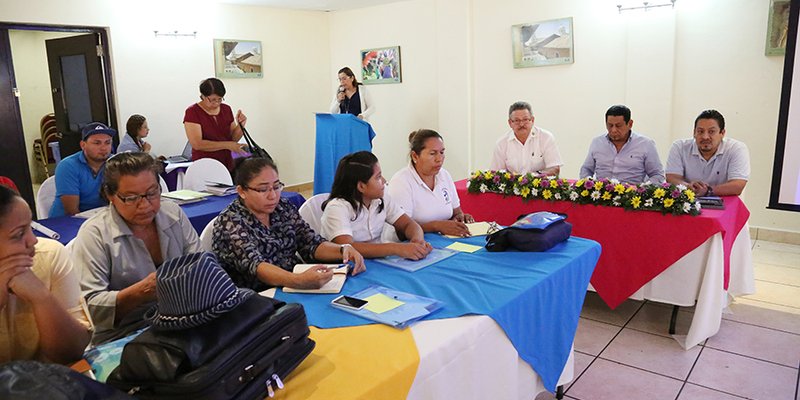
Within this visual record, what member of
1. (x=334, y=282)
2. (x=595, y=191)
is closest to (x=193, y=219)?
(x=334, y=282)

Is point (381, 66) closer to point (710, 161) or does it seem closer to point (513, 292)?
point (710, 161)

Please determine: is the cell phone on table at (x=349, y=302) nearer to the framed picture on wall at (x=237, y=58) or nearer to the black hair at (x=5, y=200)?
the black hair at (x=5, y=200)

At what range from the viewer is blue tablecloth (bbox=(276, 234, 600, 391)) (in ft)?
5.73

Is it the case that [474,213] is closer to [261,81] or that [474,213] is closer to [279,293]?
[279,293]

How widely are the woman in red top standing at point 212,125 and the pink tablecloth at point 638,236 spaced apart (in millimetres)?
2894

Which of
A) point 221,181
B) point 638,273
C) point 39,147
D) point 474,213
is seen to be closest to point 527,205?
point 474,213

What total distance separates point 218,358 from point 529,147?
3603 millimetres

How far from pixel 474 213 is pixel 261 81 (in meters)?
4.64

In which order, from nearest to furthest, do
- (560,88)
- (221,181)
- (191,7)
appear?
(221,181) < (560,88) < (191,7)

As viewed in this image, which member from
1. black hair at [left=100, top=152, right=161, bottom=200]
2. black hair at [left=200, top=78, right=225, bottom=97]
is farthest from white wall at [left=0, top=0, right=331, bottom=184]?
black hair at [left=100, top=152, right=161, bottom=200]

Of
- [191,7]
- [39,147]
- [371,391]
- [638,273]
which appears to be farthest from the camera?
[39,147]

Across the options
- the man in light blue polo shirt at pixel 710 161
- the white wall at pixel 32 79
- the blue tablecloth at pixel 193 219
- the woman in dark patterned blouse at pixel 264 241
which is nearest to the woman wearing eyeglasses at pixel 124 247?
the woman in dark patterned blouse at pixel 264 241

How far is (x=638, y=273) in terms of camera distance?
10.2 feet

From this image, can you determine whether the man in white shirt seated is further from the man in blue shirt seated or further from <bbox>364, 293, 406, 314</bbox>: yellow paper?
<bbox>364, 293, 406, 314</bbox>: yellow paper
